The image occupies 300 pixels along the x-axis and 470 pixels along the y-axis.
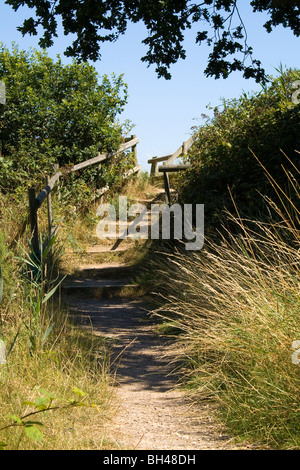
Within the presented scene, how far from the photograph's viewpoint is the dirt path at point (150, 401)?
3.79 meters

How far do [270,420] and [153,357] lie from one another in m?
2.39

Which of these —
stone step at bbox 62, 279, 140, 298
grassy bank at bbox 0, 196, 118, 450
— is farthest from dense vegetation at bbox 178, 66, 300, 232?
grassy bank at bbox 0, 196, 118, 450

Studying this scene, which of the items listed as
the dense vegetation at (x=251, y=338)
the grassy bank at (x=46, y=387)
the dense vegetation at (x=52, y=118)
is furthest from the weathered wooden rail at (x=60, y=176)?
the dense vegetation at (x=251, y=338)

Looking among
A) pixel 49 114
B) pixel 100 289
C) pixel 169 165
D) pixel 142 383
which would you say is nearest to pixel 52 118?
pixel 49 114

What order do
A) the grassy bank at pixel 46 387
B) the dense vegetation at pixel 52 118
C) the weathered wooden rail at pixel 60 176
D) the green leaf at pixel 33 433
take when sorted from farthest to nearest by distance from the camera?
the dense vegetation at pixel 52 118, the weathered wooden rail at pixel 60 176, the grassy bank at pixel 46 387, the green leaf at pixel 33 433

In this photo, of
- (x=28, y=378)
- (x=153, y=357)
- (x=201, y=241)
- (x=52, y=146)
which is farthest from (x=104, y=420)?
(x=52, y=146)

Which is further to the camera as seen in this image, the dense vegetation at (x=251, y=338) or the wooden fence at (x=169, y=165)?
the wooden fence at (x=169, y=165)

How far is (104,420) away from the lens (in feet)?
13.3

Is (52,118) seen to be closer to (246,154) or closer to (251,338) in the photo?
(246,154)

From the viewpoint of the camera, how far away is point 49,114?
13898 mm

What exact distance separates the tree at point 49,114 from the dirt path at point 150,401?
6653mm

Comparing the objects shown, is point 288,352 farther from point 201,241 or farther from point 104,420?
point 201,241

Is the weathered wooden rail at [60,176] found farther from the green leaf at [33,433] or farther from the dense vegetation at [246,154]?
the green leaf at [33,433]

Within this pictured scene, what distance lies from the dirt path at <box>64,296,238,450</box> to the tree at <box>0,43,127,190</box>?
665 cm
